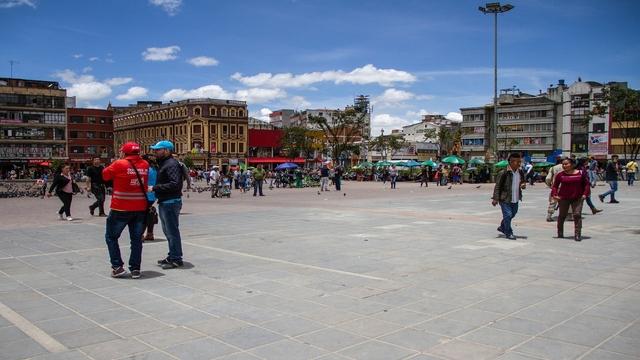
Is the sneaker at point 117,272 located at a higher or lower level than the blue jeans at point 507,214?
lower

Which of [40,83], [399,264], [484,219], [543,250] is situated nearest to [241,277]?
[399,264]

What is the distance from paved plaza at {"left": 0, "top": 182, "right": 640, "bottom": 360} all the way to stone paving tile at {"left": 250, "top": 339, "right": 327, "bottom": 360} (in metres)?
0.01

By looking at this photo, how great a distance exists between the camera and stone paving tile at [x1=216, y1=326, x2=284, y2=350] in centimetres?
420

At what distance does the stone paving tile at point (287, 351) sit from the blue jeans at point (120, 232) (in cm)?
307

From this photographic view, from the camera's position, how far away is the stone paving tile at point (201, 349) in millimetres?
3914

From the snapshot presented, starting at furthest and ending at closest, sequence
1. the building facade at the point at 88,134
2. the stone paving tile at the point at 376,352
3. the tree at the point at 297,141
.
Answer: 1. the tree at the point at 297,141
2. the building facade at the point at 88,134
3. the stone paving tile at the point at 376,352

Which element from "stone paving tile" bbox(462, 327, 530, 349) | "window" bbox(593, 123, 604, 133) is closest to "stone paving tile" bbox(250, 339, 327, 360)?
"stone paving tile" bbox(462, 327, 530, 349)

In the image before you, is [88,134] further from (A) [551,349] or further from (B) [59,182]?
(A) [551,349]

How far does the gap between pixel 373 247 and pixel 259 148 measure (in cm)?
9109

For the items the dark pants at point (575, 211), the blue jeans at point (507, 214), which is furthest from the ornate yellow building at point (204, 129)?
the dark pants at point (575, 211)

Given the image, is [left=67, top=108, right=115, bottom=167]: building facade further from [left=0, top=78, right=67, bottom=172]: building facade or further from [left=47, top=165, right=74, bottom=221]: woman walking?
[left=47, top=165, right=74, bottom=221]: woman walking

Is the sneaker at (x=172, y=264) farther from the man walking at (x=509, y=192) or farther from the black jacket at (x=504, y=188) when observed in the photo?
the black jacket at (x=504, y=188)

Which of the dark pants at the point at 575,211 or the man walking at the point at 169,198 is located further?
the dark pants at the point at 575,211

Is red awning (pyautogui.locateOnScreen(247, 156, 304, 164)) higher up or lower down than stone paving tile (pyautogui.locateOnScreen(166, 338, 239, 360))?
higher up
